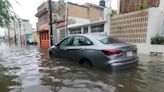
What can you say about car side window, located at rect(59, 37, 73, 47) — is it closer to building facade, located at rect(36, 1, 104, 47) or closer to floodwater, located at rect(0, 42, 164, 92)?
floodwater, located at rect(0, 42, 164, 92)

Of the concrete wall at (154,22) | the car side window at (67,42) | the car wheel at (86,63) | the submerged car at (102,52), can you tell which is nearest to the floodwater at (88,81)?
the car wheel at (86,63)

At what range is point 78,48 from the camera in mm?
5750

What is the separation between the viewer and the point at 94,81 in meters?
4.48

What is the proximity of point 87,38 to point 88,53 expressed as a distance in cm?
59

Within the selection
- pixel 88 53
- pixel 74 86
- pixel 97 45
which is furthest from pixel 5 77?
pixel 97 45

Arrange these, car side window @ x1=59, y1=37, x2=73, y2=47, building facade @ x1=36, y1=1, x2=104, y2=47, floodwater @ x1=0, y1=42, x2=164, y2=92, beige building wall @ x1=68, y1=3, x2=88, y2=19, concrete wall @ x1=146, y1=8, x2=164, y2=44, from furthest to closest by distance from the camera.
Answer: beige building wall @ x1=68, y1=3, x2=88, y2=19
building facade @ x1=36, y1=1, x2=104, y2=47
concrete wall @ x1=146, y1=8, x2=164, y2=44
car side window @ x1=59, y1=37, x2=73, y2=47
floodwater @ x1=0, y1=42, x2=164, y2=92

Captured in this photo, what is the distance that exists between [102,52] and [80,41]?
1.29 metres

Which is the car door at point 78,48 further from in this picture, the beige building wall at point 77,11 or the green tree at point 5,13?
the beige building wall at point 77,11

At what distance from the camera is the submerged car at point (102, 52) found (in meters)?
4.68

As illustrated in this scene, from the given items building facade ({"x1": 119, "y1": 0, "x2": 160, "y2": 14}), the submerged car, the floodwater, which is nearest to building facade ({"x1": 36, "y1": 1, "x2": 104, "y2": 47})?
building facade ({"x1": 119, "y1": 0, "x2": 160, "y2": 14})

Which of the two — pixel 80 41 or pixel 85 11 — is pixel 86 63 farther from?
pixel 85 11

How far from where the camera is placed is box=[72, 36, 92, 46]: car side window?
216 inches

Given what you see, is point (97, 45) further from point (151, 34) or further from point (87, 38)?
point (151, 34)

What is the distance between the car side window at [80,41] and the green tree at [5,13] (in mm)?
5427
